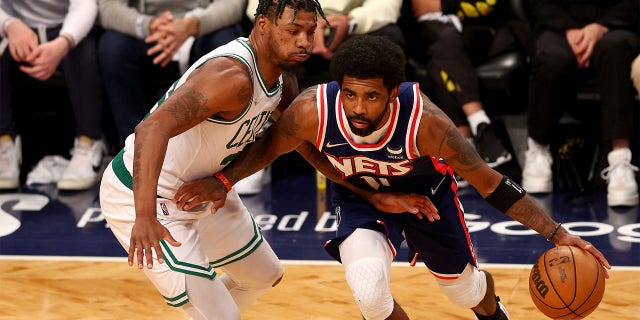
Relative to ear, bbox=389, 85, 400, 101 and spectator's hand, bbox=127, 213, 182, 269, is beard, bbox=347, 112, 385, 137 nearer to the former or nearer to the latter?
ear, bbox=389, 85, 400, 101

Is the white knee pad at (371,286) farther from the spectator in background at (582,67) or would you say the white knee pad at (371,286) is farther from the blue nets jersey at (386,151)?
the spectator in background at (582,67)

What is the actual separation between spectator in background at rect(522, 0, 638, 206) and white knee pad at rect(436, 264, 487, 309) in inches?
97.7

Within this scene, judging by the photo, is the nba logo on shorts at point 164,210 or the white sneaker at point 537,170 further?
the white sneaker at point 537,170

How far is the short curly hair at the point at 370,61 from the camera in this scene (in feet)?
12.9

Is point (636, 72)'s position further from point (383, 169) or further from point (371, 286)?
point (371, 286)

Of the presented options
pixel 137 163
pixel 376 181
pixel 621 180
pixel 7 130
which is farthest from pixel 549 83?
pixel 137 163

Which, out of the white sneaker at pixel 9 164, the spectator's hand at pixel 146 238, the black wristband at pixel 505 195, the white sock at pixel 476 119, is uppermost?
the spectator's hand at pixel 146 238

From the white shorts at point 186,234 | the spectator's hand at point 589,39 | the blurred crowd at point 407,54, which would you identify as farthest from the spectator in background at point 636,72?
the white shorts at point 186,234

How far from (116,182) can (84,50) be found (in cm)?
336

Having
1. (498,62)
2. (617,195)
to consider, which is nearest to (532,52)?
(498,62)

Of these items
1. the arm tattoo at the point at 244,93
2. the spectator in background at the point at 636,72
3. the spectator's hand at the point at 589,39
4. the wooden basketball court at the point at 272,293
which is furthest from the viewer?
the spectator's hand at the point at 589,39

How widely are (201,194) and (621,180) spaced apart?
3562 millimetres

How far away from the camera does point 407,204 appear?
4.34m

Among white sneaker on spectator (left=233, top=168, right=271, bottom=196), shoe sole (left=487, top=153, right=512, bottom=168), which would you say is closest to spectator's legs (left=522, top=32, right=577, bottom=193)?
shoe sole (left=487, top=153, right=512, bottom=168)
